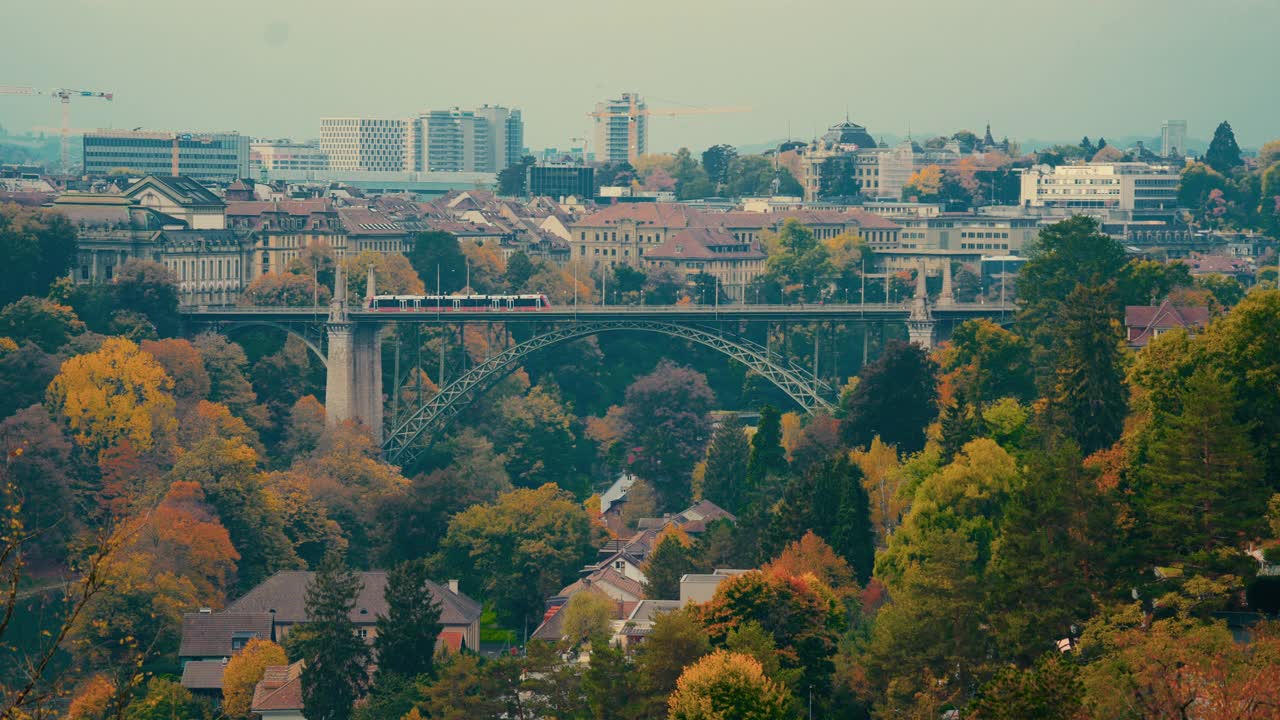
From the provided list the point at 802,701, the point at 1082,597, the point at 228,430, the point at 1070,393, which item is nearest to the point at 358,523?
the point at 228,430

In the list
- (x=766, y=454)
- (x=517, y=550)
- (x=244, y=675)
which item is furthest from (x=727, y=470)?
(x=244, y=675)

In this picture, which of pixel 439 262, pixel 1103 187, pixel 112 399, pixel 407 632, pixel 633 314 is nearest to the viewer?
pixel 407 632

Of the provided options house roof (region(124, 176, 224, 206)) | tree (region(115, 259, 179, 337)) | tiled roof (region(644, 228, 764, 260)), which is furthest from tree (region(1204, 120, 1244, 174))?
tree (region(115, 259, 179, 337))

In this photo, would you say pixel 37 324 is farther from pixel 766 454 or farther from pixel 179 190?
pixel 766 454

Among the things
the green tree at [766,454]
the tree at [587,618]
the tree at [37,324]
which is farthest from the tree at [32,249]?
the tree at [587,618]

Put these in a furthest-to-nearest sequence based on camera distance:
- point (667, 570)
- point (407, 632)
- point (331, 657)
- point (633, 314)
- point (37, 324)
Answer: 1. point (633, 314)
2. point (37, 324)
3. point (667, 570)
4. point (407, 632)
5. point (331, 657)

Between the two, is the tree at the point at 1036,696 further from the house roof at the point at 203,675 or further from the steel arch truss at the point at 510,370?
the steel arch truss at the point at 510,370
